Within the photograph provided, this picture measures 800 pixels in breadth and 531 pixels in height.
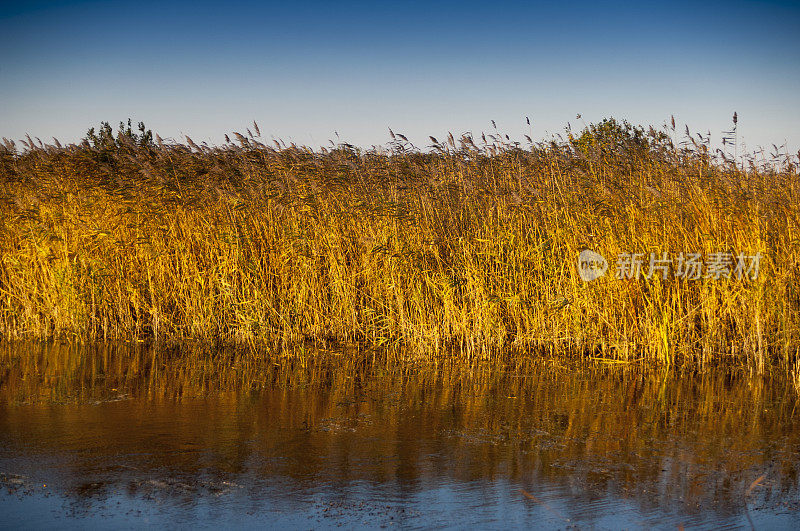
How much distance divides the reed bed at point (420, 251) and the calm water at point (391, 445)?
0.57m

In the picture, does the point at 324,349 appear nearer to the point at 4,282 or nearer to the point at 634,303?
the point at 634,303

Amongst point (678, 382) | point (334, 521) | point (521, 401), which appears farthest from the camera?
point (678, 382)

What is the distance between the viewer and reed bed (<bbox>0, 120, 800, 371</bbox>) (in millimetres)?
6512

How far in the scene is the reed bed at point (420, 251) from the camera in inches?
256

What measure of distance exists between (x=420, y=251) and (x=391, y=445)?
10.5ft

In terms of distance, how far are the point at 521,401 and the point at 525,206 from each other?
2.56 m

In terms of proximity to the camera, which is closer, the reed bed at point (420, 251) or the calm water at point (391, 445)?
the calm water at point (391, 445)

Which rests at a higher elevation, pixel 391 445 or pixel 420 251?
pixel 420 251

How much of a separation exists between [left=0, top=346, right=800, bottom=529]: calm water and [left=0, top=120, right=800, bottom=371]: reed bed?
0.57 meters

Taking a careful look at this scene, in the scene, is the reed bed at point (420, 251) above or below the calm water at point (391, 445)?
above

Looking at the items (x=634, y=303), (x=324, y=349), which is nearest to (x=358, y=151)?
(x=324, y=349)

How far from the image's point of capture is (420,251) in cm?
725

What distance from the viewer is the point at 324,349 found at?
22.8 feet

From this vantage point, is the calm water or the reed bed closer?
the calm water
